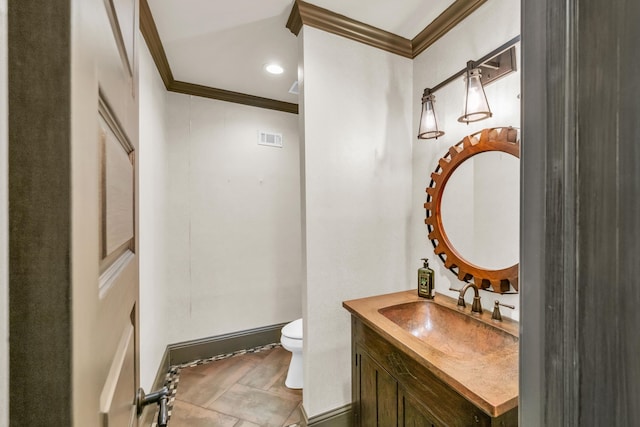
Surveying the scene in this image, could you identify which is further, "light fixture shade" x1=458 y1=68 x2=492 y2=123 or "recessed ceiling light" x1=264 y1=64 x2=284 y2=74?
"recessed ceiling light" x1=264 y1=64 x2=284 y2=74

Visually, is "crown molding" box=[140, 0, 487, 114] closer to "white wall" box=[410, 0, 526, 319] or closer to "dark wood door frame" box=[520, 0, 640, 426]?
"white wall" box=[410, 0, 526, 319]

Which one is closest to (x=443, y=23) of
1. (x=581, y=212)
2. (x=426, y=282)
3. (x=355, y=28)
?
(x=355, y=28)

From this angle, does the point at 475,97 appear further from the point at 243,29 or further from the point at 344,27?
the point at 243,29

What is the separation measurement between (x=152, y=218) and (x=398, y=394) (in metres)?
1.84

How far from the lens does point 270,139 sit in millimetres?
2832

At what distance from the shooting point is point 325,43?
166cm

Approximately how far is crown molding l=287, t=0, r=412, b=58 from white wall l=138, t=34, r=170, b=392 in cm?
96

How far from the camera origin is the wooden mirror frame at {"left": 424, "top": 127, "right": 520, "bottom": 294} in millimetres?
1321

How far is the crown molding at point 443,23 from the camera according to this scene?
1.50 meters

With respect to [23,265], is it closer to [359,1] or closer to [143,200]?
[143,200]

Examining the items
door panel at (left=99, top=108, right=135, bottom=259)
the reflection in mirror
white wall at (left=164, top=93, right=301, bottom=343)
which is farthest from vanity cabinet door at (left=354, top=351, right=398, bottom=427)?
white wall at (left=164, top=93, right=301, bottom=343)

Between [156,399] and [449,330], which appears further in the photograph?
[449,330]

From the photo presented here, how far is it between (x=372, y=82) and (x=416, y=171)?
0.68 m

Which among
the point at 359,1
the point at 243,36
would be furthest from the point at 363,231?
the point at 243,36
